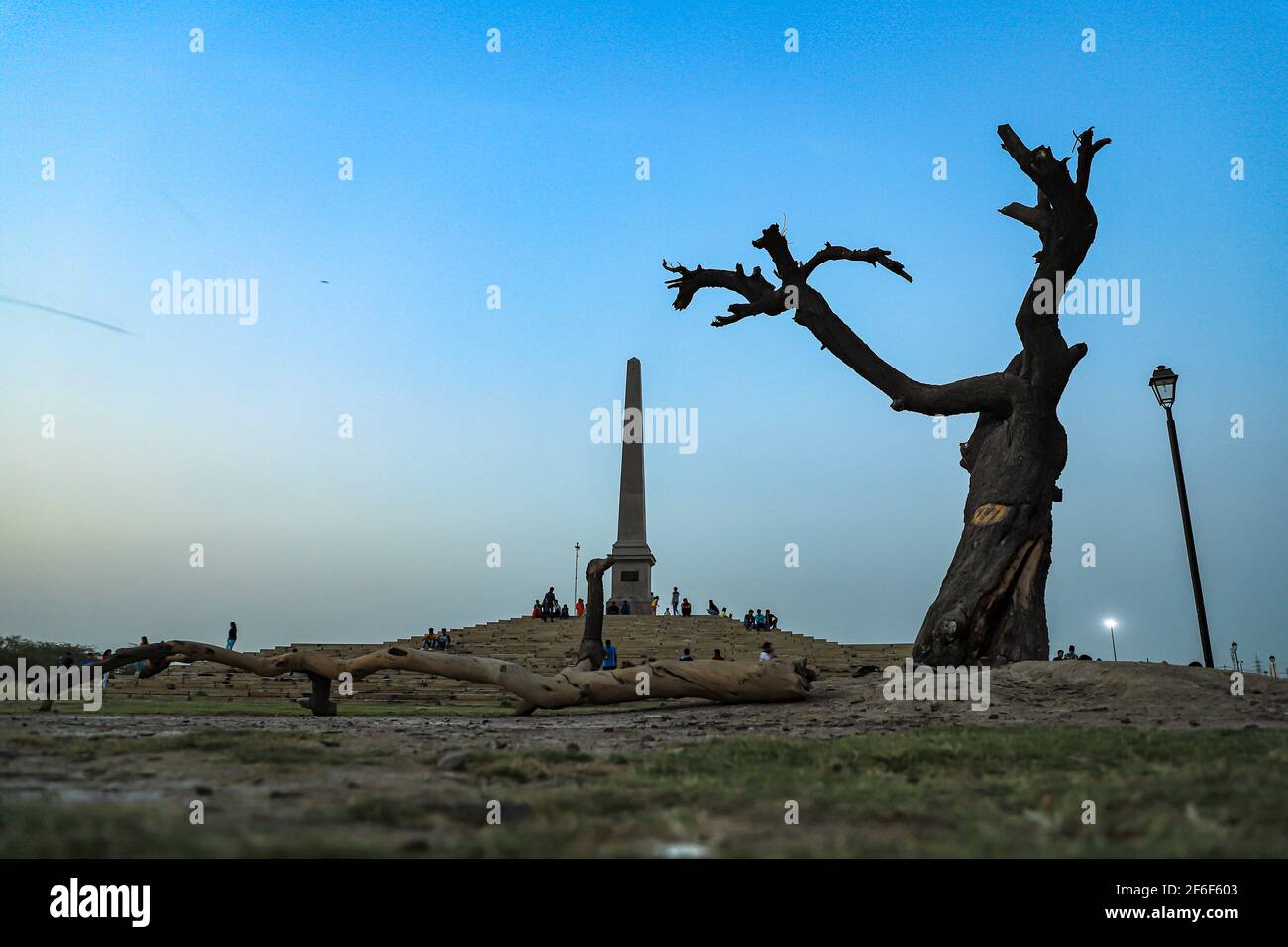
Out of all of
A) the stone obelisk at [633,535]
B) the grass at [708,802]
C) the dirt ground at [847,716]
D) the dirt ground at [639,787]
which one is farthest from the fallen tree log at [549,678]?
the stone obelisk at [633,535]

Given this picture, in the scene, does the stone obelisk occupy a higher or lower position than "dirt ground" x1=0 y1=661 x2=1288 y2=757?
higher

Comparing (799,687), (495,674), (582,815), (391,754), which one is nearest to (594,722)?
(495,674)

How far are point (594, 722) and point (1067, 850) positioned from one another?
27.2ft

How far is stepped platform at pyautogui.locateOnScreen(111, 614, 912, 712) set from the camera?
1983 centimetres

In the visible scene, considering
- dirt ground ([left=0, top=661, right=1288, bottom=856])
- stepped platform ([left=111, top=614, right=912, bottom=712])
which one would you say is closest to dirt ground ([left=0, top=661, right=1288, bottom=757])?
dirt ground ([left=0, top=661, right=1288, bottom=856])

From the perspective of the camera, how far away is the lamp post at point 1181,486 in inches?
541

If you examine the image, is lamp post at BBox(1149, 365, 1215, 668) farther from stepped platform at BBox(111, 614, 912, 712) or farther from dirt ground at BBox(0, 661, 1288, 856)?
stepped platform at BBox(111, 614, 912, 712)

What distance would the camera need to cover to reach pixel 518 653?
28781 mm

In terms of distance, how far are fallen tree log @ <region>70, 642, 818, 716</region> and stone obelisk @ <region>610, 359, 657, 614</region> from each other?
30242mm

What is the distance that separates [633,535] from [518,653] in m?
15.3

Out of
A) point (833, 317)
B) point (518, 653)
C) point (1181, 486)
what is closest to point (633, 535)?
point (518, 653)

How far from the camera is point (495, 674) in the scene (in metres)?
11.7

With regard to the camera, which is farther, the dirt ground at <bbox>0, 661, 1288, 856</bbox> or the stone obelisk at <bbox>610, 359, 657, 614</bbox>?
the stone obelisk at <bbox>610, 359, 657, 614</bbox>
